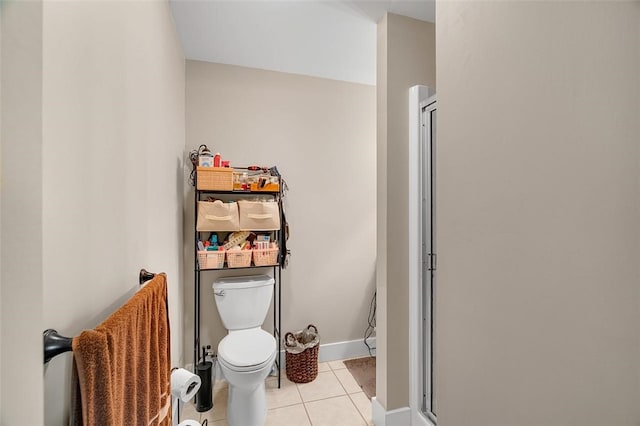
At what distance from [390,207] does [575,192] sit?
3.65 ft

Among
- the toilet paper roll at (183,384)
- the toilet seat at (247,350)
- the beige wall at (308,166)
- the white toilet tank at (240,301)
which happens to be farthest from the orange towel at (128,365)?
the beige wall at (308,166)

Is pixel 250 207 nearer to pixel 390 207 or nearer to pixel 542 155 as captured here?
pixel 390 207

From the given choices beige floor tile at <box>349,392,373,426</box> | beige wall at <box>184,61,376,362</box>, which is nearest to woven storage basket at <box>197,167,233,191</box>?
beige wall at <box>184,61,376,362</box>

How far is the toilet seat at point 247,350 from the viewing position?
1.73 m

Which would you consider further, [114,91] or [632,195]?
[114,91]

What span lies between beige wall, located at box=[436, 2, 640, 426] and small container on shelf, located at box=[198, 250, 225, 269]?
1516 millimetres

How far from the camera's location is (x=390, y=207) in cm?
177

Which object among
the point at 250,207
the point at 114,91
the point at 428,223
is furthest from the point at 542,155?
the point at 250,207

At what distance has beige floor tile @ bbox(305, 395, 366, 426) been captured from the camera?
1.86 metres

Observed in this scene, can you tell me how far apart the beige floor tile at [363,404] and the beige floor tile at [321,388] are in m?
0.10

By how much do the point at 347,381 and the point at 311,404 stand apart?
0.38 m

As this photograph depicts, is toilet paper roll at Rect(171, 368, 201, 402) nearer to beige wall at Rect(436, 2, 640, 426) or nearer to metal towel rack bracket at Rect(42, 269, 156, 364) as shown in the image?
metal towel rack bracket at Rect(42, 269, 156, 364)
